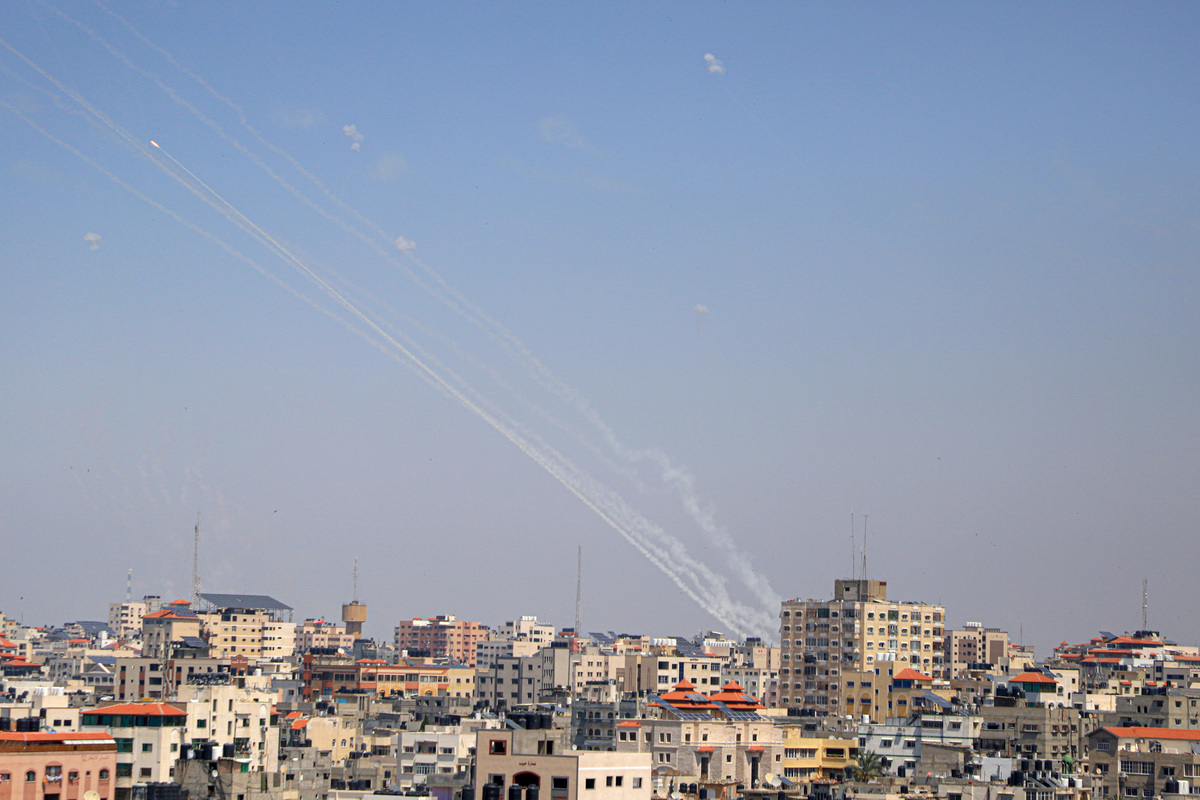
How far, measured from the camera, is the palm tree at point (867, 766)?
114 meters

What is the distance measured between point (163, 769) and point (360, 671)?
101m

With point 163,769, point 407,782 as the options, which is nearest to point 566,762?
point 163,769

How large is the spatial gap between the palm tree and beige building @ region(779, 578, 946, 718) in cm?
4459

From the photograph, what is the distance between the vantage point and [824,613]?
175 metres

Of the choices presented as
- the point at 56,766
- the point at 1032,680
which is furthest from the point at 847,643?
the point at 56,766

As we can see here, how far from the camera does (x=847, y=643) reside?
172 m

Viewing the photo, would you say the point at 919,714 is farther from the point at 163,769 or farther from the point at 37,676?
the point at 37,676

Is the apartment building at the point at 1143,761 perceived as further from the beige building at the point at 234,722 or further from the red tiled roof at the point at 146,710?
the red tiled roof at the point at 146,710

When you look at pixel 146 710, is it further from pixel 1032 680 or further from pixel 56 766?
pixel 1032 680

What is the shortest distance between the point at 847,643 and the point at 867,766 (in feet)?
179

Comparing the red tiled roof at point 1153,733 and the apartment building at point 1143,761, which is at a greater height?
the red tiled roof at point 1153,733

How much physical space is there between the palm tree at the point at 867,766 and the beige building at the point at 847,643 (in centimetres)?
4459

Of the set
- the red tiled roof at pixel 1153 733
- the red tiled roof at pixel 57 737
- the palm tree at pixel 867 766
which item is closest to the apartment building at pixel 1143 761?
the red tiled roof at pixel 1153 733

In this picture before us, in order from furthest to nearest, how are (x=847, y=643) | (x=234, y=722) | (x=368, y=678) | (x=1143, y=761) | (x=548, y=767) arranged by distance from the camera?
(x=368, y=678), (x=847, y=643), (x=1143, y=761), (x=234, y=722), (x=548, y=767)
